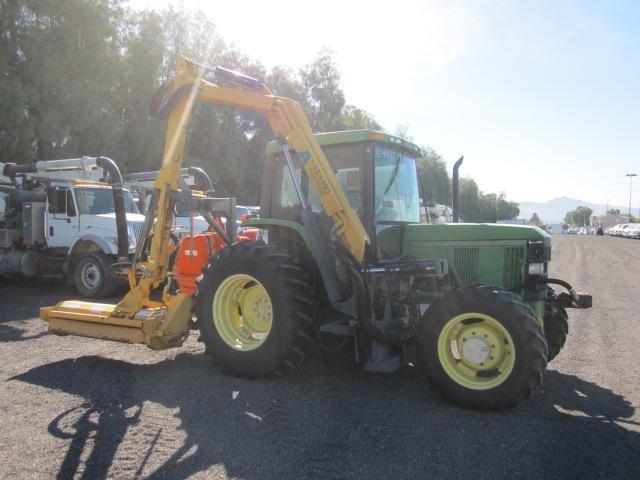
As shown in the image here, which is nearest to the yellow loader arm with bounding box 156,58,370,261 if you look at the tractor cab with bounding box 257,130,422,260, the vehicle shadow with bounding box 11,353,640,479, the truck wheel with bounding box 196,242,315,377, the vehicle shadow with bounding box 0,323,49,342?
the tractor cab with bounding box 257,130,422,260

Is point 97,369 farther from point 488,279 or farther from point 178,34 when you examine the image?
point 178,34

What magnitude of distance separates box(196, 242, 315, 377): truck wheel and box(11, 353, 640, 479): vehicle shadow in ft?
0.84

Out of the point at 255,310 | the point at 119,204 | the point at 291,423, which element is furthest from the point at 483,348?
the point at 119,204

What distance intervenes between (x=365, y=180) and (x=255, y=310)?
70.3 inches

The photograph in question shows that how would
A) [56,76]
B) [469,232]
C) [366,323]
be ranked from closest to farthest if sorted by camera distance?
[366,323]
[469,232]
[56,76]

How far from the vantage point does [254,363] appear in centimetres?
496

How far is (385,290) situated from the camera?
4.88 metres

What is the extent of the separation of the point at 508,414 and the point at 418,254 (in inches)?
70.0

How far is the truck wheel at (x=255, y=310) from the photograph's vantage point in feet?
15.8

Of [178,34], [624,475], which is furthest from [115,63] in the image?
[624,475]

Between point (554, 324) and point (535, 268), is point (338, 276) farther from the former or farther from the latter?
point (554, 324)

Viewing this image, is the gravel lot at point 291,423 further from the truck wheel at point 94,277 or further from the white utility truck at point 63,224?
the white utility truck at point 63,224

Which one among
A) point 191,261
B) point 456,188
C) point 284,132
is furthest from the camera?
point 191,261

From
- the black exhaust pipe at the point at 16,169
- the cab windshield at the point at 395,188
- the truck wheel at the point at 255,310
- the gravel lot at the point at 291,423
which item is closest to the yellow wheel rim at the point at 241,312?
the truck wheel at the point at 255,310
